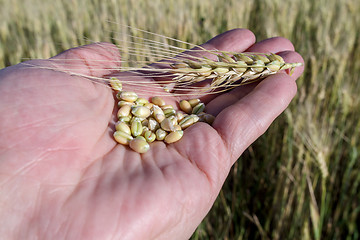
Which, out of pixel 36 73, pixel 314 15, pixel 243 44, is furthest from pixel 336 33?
pixel 36 73

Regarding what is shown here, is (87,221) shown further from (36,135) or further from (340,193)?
(340,193)

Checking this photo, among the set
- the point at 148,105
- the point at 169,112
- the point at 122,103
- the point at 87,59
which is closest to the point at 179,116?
the point at 169,112

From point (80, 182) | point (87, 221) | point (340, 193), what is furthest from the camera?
point (340, 193)

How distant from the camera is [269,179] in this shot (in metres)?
1.84

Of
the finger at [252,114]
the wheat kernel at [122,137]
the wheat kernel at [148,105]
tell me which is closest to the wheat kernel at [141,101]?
the wheat kernel at [148,105]

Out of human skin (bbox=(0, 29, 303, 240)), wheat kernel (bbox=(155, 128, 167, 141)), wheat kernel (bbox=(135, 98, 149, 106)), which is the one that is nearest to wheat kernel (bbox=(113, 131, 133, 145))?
human skin (bbox=(0, 29, 303, 240))

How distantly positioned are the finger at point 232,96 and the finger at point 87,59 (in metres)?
0.49

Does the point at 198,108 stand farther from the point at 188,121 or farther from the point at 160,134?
the point at 160,134

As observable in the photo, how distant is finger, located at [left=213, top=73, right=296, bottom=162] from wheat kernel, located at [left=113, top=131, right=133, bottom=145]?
0.35 meters

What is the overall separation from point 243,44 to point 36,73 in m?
1.07

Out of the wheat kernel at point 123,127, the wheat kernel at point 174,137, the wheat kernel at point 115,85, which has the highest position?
the wheat kernel at point 115,85

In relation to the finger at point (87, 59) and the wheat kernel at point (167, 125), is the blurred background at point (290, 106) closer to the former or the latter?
the finger at point (87, 59)

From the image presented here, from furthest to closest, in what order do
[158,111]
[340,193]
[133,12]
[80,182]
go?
1. [133,12]
2. [340,193]
3. [158,111]
4. [80,182]

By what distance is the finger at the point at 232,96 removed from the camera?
161 centimetres
